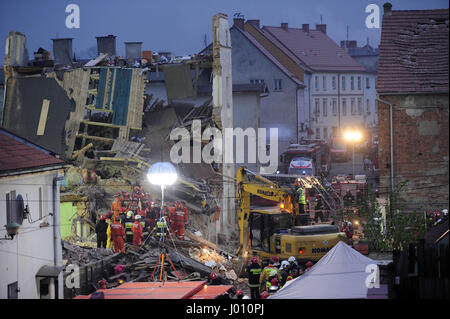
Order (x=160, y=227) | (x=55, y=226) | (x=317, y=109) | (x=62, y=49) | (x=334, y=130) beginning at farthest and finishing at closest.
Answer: (x=334, y=130) < (x=317, y=109) < (x=62, y=49) < (x=160, y=227) < (x=55, y=226)

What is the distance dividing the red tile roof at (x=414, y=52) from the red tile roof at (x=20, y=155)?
11.2 metres

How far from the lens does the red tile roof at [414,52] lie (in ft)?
83.7

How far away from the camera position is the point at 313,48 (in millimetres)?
68062

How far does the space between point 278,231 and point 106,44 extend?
69.1 feet

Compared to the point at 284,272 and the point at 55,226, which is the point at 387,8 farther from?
the point at 55,226

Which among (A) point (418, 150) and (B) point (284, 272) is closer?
(B) point (284, 272)

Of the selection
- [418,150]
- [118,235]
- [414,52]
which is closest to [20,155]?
[118,235]

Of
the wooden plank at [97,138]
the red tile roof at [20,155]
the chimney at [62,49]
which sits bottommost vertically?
the red tile roof at [20,155]

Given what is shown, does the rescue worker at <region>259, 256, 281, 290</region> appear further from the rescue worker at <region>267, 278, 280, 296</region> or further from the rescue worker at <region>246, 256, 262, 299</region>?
the rescue worker at <region>246, 256, 262, 299</region>

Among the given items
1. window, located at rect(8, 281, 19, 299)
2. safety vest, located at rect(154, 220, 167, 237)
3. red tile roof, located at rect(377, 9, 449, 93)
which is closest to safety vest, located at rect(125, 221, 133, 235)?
safety vest, located at rect(154, 220, 167, 237)

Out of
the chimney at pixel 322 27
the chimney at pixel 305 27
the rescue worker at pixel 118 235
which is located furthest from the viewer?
the chimney at pixel 322 27

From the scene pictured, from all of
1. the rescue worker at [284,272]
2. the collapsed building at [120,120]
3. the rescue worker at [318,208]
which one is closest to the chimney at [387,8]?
the rescue worker at [318,208]

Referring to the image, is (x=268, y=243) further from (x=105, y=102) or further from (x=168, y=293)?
(x=105, y=102)

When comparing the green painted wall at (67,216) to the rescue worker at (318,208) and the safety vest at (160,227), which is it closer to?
the safety vest at (160,227)
